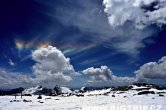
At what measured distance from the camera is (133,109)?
4847 cm
